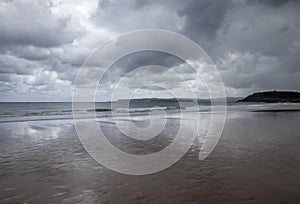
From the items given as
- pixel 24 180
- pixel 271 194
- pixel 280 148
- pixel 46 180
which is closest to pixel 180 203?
pixel 271 194

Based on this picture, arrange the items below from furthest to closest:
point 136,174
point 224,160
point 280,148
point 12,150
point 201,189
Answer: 1. point 12,150
2. point 280,148
3. point 224,160
4. point 136,174
5. point 201,189

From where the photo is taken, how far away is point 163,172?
660 cm

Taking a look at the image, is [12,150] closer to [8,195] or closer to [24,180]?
[24,180]

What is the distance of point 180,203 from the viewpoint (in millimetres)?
4539

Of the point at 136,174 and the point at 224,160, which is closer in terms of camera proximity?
the point at 136,174

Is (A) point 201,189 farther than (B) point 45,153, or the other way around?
(B) point 45,153

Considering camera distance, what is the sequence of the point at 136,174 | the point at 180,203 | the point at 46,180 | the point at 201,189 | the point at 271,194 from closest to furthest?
the point at 180,203
the point at 271,194
the point at 201,189
the point at 46,180
the point at 136,174

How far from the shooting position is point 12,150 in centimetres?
1008

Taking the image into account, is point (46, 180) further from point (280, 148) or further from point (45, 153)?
point (280, 148)

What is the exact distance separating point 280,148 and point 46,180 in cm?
892

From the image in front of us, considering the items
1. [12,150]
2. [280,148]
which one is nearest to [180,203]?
[280,148]

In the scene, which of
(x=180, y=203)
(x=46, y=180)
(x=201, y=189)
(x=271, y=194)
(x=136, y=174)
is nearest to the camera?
(x=180, y=203)

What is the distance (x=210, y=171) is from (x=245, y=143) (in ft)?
16.5

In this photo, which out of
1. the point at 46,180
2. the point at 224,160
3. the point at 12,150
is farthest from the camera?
the point at 12,150
